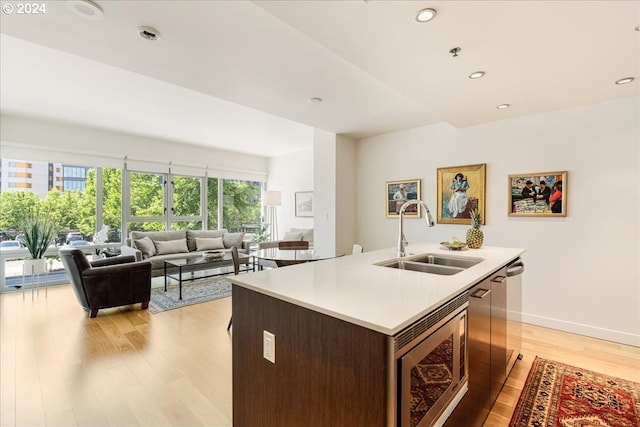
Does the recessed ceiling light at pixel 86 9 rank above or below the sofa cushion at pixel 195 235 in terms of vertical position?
above

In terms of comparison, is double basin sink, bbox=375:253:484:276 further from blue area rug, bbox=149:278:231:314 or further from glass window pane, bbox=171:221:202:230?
glass window pane, bbox=171:221:202:230

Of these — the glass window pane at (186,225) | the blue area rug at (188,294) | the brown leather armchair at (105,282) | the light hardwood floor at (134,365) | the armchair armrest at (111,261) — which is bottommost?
the light hardwood floor at (134,365)

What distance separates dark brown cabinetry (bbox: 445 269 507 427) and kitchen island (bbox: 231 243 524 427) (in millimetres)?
151

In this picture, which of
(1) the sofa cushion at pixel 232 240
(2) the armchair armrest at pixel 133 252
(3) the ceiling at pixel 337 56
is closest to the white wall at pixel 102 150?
(3) the ceiling at pixel 337 56

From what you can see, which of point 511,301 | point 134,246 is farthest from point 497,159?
point 134,246

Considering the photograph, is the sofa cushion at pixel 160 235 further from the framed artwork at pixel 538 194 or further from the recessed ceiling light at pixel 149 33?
the framed artwork at pixel 538 194

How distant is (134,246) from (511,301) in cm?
547

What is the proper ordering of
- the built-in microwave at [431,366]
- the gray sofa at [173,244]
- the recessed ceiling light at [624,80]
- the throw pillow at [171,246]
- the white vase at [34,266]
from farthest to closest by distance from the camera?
the throw pillow at [171,246] < the gray sofa at [173,244] < the white vase at [34,266] < the recessed ceiling light at [624,80] < the built-in microwave at [431,366]

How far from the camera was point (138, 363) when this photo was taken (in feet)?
7.91

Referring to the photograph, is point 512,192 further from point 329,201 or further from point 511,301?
point 329,201

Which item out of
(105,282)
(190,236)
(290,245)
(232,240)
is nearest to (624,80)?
(290,245)

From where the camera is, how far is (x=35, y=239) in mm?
4227

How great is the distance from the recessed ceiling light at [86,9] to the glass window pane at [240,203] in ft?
18.2

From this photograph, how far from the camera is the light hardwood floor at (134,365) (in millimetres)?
1838
